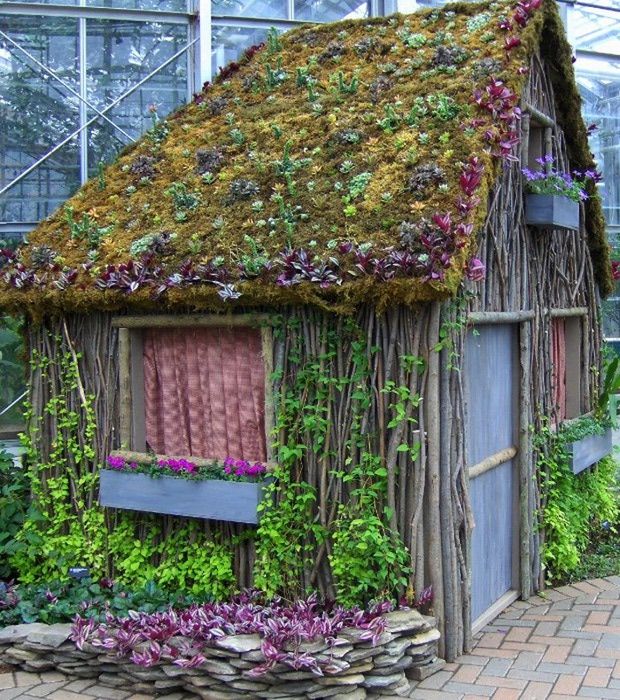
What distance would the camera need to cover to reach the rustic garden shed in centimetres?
498

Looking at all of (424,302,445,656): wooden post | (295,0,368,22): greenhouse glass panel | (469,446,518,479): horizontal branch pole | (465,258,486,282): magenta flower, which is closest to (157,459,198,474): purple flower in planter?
(424,302,445,656): wooden post

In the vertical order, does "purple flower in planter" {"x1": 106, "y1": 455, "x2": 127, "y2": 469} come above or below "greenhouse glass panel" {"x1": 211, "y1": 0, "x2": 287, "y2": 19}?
below

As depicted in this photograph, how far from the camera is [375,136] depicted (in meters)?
5.74

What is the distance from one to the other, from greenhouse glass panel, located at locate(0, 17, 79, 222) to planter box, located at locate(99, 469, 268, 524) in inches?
167

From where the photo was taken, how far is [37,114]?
29.3 feet

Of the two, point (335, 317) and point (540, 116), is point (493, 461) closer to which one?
point (335, 317)

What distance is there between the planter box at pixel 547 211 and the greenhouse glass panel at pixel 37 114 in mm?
4942

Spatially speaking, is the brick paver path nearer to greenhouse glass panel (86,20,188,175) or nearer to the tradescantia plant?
the tradescantia plant

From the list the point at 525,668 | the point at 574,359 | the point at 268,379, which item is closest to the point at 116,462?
the point at 268,379

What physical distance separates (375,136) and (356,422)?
1926 mm

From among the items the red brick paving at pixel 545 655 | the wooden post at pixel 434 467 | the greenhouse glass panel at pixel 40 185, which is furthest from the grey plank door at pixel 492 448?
the greenhouse glass panel at pixel 40 185

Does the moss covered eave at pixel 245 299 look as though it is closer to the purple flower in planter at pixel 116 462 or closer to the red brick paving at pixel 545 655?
the purple flower in planter at pixel 116 462

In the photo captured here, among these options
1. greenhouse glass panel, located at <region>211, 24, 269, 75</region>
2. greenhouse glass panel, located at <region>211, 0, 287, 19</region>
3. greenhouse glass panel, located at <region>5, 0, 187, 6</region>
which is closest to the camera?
greenhouse glass panel, located at <region>5, 0, 187, 6</region>

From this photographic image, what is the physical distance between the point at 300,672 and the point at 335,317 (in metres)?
1.92
